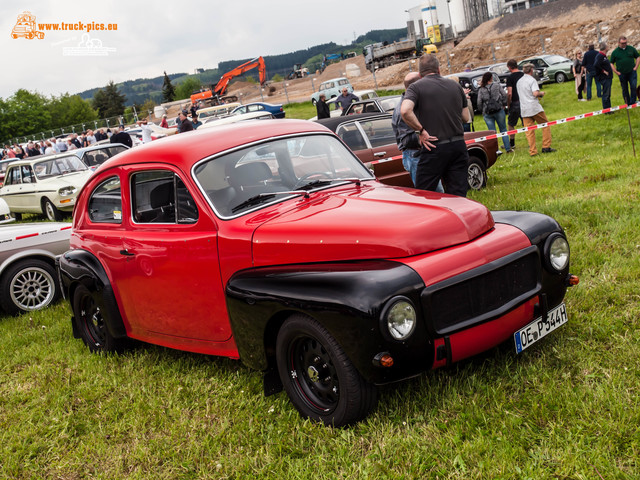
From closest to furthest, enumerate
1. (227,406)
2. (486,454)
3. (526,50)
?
1. (486,454)
2. (227,406)
3. (526,50)

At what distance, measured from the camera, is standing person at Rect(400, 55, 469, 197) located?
21.5 ft

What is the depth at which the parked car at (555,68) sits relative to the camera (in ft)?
90.5

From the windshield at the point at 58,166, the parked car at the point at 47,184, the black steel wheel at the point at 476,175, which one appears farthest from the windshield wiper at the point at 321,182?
the windshield at the point at 58,166

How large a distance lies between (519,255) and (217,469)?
2.20 m

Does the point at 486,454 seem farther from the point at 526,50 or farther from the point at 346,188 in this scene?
the point at 526,50

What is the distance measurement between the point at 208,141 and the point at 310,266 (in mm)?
1546

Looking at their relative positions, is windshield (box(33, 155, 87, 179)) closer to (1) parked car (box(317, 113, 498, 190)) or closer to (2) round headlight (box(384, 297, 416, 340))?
(1) parked car (box(317, 113, 498, 190))

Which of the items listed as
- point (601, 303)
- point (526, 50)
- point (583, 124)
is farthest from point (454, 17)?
point (601, 303)

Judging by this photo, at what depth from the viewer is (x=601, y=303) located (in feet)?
16.1

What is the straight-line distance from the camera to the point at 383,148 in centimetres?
1011

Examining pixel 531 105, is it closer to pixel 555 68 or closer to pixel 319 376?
pixel 319 376

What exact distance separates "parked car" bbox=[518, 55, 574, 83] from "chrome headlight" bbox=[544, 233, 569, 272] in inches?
1021

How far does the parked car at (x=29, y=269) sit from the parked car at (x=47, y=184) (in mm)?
7590

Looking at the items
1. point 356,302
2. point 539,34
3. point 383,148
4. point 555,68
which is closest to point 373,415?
point 356,302
